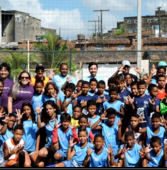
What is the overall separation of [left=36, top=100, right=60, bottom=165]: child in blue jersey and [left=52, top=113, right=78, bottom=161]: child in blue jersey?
0.13 meters

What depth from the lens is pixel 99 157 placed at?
5195 millimetres

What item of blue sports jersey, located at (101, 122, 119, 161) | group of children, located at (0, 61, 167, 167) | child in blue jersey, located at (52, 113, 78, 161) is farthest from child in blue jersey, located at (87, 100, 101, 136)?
child in blue jersey, located at (52, 113, 78, 161)

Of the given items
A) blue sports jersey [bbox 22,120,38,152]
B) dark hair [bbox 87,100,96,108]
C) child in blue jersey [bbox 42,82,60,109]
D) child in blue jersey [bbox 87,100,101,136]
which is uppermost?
child in blue jersey [bbox 42,82,60,109]

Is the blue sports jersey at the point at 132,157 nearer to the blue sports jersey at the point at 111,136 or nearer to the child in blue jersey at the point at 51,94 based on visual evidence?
the blue sports jersey at the point at 111,136

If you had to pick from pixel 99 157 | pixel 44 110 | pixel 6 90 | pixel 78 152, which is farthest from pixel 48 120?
pixel 99 157

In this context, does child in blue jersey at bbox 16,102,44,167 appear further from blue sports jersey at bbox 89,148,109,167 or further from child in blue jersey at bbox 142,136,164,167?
child in blue jersey at bbox 142,136,164,167

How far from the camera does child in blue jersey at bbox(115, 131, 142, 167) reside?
5.20m

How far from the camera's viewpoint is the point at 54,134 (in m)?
5.54

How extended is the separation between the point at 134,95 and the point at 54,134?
1.61 metres

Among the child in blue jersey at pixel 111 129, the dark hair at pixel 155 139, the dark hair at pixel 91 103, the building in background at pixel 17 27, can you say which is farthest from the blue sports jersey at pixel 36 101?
the building in background at pixel 17 27

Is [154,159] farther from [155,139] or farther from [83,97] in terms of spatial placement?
[83,97]

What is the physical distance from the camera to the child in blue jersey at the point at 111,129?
5.67 metres

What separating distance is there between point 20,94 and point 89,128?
1.42 metres

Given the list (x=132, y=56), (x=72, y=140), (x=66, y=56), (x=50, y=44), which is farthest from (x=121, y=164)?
(x=132, y=56)
